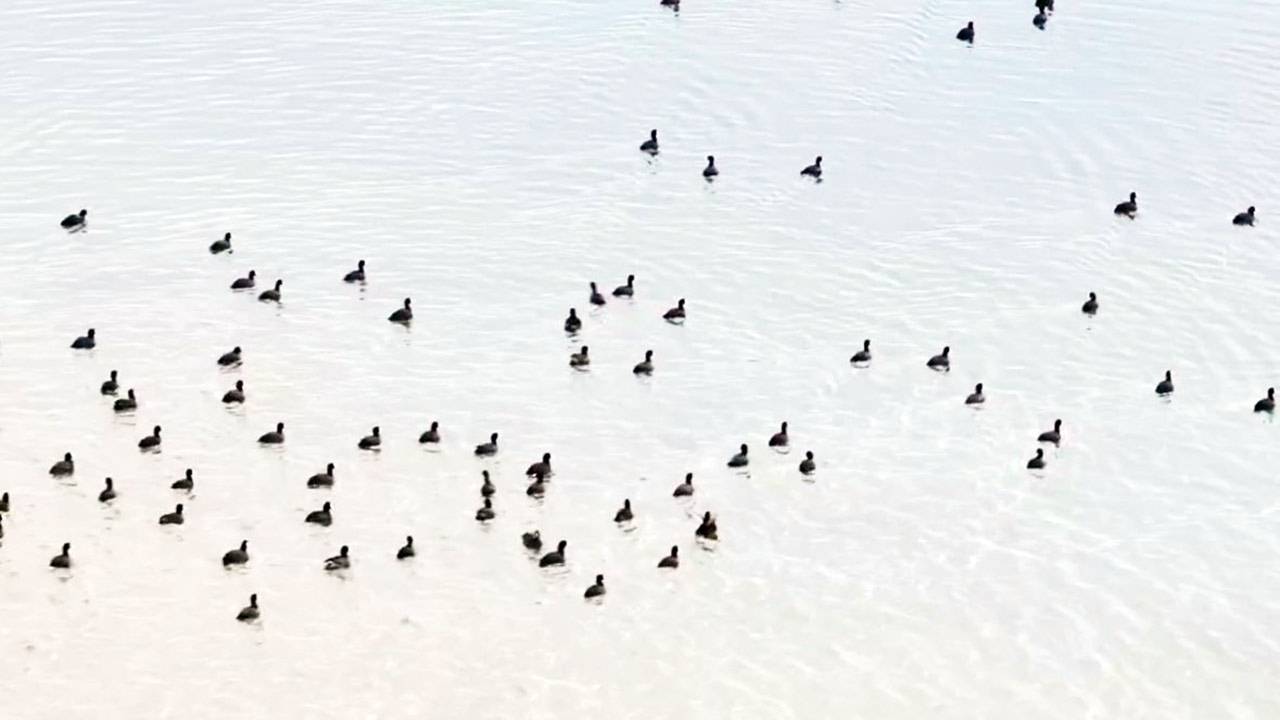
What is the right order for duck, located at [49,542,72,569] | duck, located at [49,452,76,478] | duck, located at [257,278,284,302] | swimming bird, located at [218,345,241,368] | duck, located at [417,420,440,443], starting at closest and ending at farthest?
duck, located at [49,542,72,569], duck, located at [49,452,76,478], duck, located at [417,420,440,443], swimming bird, located at [218,345,241,368], duck, located at [257,278,284,302]

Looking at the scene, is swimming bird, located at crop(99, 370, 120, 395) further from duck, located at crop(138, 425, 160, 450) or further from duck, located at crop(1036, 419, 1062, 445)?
duck, located at crop(1036, 419, 1062, 445)

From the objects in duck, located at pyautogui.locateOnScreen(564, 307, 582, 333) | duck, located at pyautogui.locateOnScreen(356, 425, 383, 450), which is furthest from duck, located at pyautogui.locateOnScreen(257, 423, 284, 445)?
duck, located at pyautogui.locateOnScreen(564, 307, 582, 333)

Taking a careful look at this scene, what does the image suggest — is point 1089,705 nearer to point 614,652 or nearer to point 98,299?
point 614,652

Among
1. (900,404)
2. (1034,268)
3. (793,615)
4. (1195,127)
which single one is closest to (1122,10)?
(1195,127)

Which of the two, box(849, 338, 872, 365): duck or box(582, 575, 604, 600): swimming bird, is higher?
box(849, 338, 872, 365): duck

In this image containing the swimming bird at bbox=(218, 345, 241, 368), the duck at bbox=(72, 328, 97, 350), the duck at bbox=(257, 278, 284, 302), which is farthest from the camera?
the duck at bbox=(257, 278, 284, 302)

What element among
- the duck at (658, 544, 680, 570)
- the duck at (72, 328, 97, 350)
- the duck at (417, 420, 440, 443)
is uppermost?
the duck at (72, 328, 97, 350)

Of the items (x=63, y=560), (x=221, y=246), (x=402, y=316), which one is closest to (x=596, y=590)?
(x=63, y=560)
